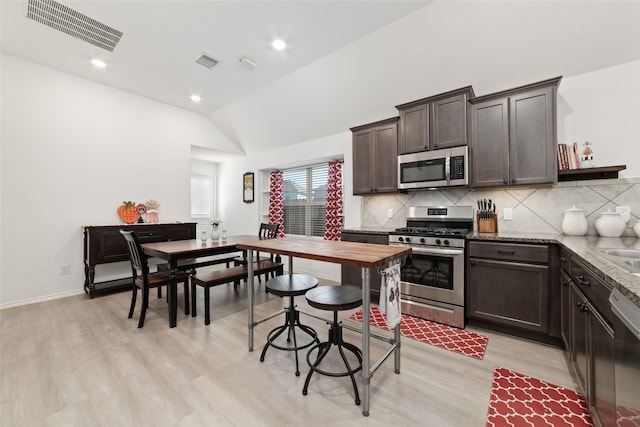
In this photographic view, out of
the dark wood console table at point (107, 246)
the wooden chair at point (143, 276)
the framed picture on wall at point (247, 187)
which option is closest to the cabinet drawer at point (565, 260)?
the wooden chair at point (143, 276)

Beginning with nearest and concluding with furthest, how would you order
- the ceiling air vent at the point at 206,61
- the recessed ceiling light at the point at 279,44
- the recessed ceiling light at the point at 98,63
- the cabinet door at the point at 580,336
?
1. the cabinet door at the point at 580,336
2. the recessed ceiling light at the point at 279,44
3. the ceiling air vent at the point at 206,61
4. the recessed ceiling light at the point at 98,63

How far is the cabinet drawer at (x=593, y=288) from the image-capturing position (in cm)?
114

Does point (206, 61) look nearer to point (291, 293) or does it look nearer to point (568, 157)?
point (291, 293)

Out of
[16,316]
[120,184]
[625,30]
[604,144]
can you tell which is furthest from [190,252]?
[625,30]

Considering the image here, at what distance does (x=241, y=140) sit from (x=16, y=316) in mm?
4288

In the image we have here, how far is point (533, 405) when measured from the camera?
1599 millimetres

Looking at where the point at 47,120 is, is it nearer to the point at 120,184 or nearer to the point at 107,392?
the point at 120,184

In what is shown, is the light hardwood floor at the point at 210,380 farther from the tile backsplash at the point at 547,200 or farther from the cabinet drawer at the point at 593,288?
the tile backsplash at the point at 547,200

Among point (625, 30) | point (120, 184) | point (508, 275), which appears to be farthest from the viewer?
point (120, 184)

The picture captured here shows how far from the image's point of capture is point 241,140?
573 cm

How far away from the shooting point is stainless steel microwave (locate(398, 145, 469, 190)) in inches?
112

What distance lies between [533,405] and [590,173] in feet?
7.08

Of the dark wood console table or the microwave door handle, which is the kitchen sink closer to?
the microwave door handle

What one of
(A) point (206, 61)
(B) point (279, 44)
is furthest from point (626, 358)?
(A) point (206, 61)
